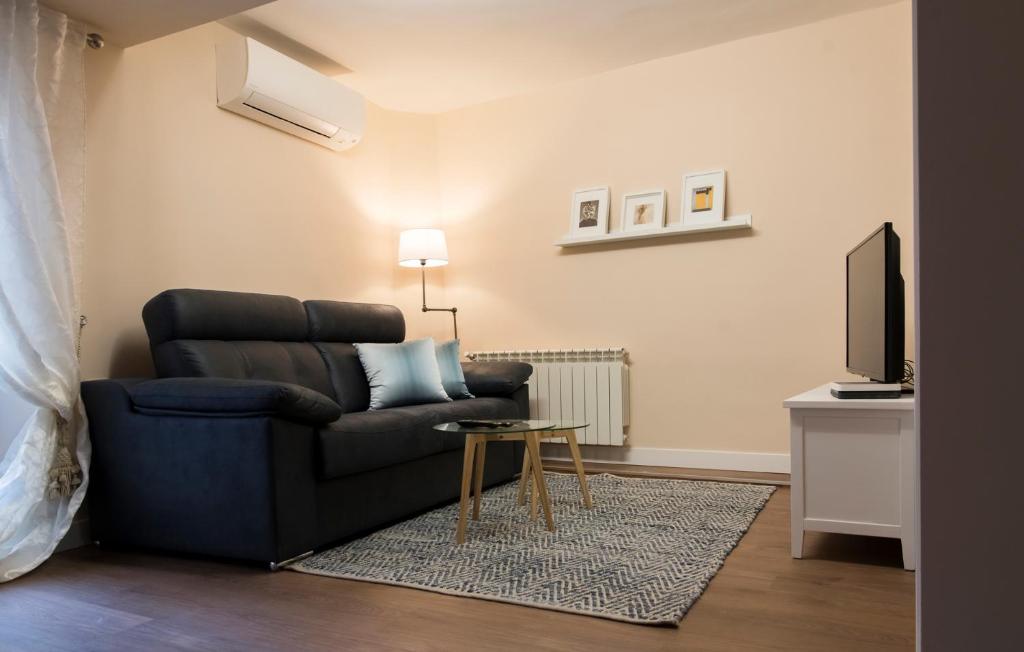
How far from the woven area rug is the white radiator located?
92 cm

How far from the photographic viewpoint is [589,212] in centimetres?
454

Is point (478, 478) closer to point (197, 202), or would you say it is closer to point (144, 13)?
point (197, 202)

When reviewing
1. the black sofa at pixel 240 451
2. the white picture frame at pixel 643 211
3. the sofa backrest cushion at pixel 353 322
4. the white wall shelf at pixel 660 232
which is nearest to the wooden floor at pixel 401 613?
the black sofa at pixel 240 451

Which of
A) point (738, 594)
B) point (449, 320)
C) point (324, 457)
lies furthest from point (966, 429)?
point (449, 320)

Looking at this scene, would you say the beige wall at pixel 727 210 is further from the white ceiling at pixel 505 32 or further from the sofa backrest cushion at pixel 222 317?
the sofa backrest cushion at pixel 222 317

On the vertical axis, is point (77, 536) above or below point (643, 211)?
below

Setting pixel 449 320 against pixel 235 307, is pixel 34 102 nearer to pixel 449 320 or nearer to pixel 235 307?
pixel 235 307

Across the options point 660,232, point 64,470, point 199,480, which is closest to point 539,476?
point 199,480

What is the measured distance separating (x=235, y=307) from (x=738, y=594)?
2.29m

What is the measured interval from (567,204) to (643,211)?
535 mm

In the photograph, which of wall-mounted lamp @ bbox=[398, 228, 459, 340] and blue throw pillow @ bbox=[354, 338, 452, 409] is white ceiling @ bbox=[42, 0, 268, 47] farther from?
wall-mounted lamp @ bbox=[398, 228, 459, 340]

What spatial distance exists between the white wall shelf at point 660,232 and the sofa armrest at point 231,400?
2.28 meters

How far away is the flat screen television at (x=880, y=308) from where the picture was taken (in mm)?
2326

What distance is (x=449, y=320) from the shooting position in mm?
5098
